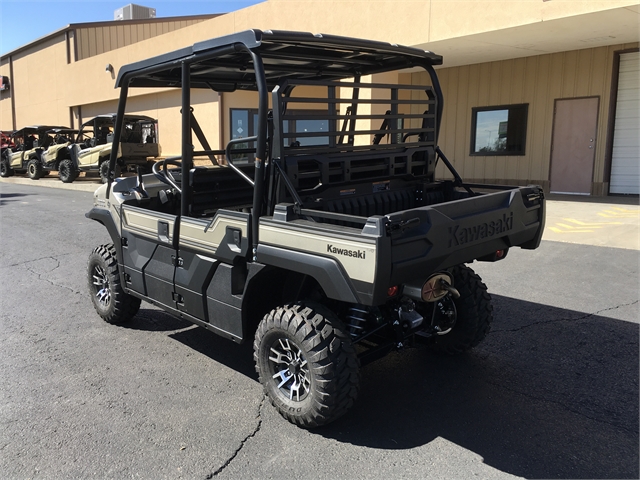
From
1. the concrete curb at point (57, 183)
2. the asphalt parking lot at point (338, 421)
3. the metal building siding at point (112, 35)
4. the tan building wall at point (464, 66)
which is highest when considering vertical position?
the metal building siding at point (112, 35)

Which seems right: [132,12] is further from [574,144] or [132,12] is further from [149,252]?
[149,252]

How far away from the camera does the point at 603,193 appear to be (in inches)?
491

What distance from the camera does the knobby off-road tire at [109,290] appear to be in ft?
15.3

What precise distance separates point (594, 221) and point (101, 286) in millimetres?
8071

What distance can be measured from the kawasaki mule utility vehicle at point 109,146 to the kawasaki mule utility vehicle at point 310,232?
1272cm

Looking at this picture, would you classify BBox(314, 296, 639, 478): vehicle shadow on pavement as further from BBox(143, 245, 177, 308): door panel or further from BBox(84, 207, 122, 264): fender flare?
BBox(84, 207, 122, 264): fender flare

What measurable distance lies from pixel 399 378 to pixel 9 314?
12.5 feet

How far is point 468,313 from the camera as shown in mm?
3949

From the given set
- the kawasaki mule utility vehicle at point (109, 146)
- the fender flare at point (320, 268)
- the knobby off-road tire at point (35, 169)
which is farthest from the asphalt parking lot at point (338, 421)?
the knobby off-road tire at point (35, 169)

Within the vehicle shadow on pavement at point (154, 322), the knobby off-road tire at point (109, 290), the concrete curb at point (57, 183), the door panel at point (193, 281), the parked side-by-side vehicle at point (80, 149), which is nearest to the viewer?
the door panel at point (193, 281)

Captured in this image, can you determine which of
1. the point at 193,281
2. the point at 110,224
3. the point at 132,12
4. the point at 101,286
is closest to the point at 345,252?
the point at 193,281

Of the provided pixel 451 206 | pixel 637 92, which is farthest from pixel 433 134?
pixel 637 92

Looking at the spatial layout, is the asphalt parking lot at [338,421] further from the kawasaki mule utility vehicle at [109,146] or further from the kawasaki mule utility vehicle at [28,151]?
the kawasaki mule utility vehicle at [28,151]

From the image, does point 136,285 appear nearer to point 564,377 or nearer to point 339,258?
point 339,258
